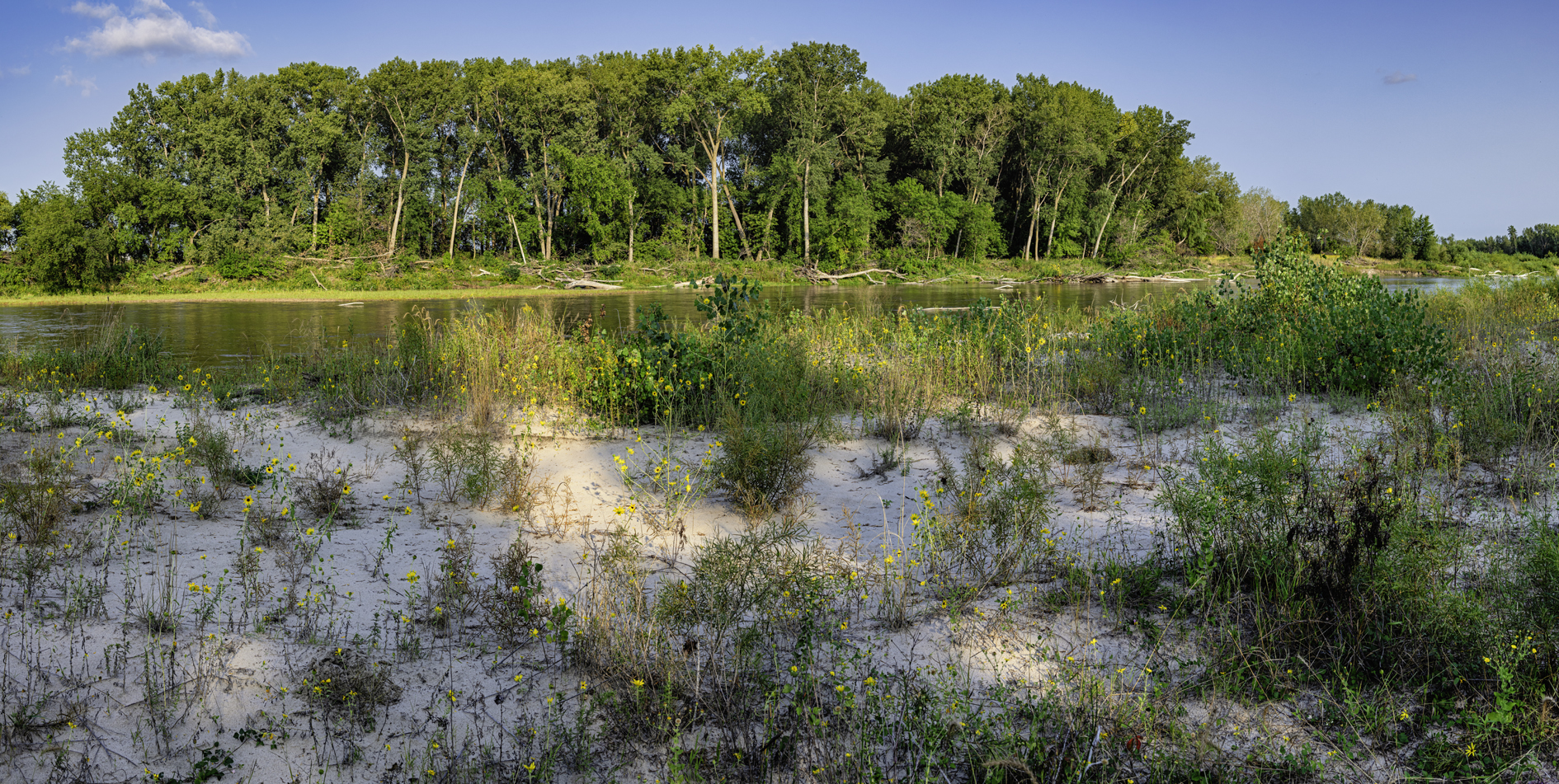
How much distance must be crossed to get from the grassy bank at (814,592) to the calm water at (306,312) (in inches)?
154

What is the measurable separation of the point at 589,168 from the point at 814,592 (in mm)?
41022

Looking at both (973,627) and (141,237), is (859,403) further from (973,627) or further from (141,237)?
(141,237)

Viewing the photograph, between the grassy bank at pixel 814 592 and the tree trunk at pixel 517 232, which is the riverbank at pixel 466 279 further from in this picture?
the grassy bank at pixel 814 592

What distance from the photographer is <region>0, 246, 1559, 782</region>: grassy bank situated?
2885 millimetres

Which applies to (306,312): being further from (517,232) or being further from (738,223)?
(738,223)

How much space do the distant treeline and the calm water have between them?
9.36 metres

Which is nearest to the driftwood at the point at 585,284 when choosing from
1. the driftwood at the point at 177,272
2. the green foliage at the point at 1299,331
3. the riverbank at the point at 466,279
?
the riverbank at the point at 466,279

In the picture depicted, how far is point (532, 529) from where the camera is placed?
5062 mm

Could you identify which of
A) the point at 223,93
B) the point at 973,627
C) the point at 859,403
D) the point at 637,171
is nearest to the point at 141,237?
the point at 223,93

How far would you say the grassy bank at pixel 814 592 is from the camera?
2.88m

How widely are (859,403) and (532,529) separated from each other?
3703mm

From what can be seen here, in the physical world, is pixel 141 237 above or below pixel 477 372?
above

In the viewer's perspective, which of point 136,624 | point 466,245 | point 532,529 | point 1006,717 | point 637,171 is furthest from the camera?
point 466,245

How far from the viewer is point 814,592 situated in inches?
146
